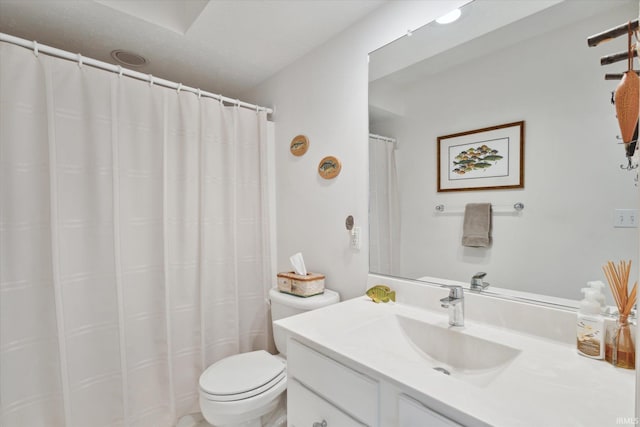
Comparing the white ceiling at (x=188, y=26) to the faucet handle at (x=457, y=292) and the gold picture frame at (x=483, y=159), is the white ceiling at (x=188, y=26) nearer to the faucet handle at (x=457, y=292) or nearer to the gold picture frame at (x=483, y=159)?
the gold picture frame at (x=483, y=159)

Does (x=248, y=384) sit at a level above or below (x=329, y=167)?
below

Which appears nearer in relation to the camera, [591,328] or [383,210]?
[591,328]

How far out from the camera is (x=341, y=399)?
840 millimetres

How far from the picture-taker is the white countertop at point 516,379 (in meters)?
0.58

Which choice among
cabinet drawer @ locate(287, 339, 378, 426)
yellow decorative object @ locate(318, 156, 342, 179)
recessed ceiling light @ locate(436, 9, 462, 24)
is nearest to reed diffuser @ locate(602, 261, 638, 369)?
cabinet drawer @ locate(287, 339, 378, 426)

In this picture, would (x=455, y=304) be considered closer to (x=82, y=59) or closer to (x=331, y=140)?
(x=331, y=140)

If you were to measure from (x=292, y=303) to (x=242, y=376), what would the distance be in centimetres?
41

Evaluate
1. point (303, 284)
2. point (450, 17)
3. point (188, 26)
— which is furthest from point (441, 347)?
point (188, 26)

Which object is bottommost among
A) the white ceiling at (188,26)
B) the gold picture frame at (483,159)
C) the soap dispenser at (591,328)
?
the soap dispenser at (591,328)

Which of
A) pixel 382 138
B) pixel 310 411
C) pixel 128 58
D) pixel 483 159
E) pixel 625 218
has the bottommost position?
pixel 310 411

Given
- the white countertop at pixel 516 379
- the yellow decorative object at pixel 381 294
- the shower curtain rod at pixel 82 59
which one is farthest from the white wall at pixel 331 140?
the white countertop at pixel 516 379

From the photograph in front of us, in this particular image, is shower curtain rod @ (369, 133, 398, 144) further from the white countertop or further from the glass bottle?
the glass bottle

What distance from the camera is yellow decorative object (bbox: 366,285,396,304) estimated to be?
4.36 feet

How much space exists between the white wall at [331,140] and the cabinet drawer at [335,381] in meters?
0.61
